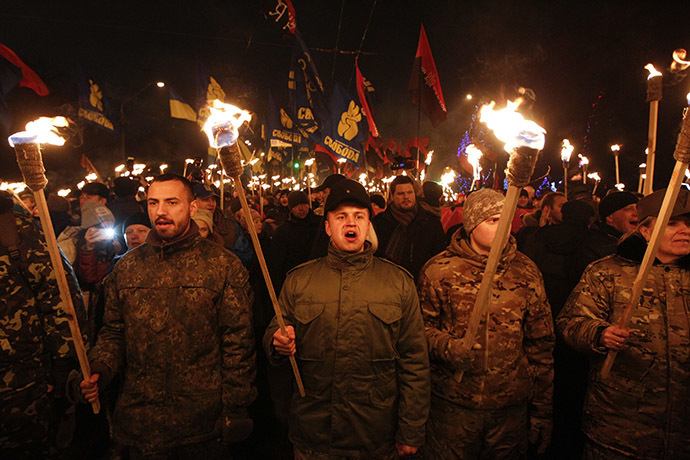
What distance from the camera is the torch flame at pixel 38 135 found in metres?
2.03

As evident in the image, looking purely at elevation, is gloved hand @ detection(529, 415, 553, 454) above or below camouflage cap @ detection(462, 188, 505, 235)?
below

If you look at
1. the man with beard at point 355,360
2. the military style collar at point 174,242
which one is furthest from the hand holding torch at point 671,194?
the military style collar at point 174,242

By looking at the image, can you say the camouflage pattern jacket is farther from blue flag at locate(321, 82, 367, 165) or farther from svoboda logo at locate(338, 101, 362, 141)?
svoboda logo at locate(338, 101, 362, 141)

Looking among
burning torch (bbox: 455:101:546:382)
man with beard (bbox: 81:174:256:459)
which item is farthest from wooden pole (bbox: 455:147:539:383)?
man with beard (bbox: 81:174:256:459)

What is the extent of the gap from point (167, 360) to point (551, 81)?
25816 millimetres

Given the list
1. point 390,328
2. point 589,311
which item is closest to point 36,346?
point 390,328

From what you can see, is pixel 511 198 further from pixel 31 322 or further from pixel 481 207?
pixel 31 322

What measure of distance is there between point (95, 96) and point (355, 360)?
1335cm

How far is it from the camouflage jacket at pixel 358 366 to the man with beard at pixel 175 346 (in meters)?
0.42

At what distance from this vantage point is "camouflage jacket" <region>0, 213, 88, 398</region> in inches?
99.6

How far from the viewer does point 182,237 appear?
9.29 feet

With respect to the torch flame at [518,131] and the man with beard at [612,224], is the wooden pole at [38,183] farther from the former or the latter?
the man with beard at [612,224]

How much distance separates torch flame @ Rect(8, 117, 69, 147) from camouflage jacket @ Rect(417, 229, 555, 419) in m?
2.62

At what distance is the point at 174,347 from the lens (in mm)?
2670
